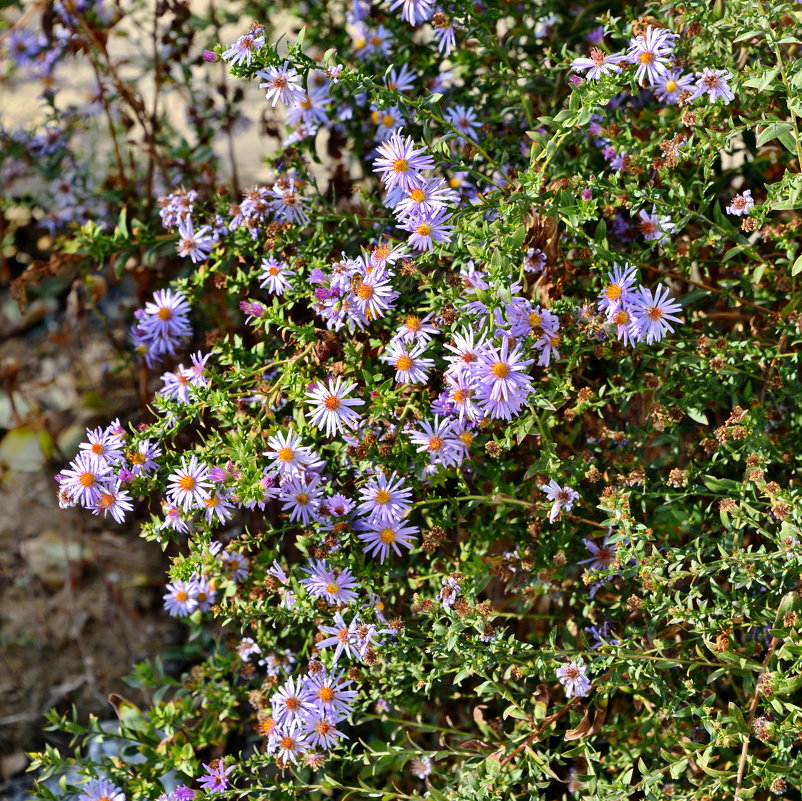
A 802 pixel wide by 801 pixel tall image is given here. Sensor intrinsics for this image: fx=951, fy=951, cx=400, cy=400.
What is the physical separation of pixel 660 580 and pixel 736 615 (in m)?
0.15

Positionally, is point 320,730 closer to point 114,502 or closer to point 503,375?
point 114,502

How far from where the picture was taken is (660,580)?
1.47m

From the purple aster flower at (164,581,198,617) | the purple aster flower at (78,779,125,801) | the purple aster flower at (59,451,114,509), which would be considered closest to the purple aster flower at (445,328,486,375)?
the purple aster flower at (59,451,114,509)

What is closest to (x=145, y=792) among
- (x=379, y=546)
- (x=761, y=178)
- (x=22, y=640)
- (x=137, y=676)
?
(x=137, y=676)

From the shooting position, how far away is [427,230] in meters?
1.53

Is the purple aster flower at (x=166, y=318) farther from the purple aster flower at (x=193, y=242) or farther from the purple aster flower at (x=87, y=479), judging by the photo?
the purple aster flower at (x=87, y=479)

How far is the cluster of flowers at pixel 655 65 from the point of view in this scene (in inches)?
59.2

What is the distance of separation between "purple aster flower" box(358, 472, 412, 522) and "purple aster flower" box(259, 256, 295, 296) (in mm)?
384

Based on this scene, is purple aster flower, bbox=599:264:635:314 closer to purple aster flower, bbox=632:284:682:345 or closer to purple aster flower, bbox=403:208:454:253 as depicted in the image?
purple aster flower, bbox=632:284:682:345

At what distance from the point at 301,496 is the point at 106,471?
31cm

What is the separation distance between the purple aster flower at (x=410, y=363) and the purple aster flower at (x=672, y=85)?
2.02ft

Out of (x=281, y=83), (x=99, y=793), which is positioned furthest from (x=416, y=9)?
(x=99, y=793)

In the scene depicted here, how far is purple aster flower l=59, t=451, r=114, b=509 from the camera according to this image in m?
1.51

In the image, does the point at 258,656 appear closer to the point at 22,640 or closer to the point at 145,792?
the point at 145,792
